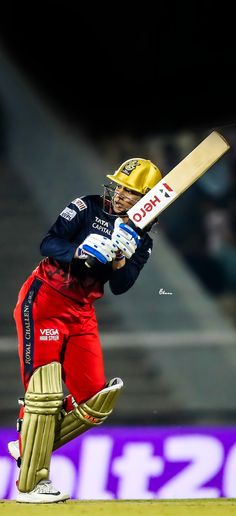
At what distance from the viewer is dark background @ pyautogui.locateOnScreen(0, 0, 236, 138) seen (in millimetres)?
4969

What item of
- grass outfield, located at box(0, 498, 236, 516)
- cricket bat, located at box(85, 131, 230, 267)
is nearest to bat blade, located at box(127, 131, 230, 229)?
cricket bat, located at box(85, 131, 230, 267)

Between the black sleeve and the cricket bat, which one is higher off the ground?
the cricket bat

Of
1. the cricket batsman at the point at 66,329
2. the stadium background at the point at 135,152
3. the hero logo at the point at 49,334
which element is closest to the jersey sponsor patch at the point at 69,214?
the cricket batsman at the point at 66,329

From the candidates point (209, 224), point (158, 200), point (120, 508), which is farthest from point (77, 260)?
point (209, 224)

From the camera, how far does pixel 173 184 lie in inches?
154

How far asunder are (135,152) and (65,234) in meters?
1.00

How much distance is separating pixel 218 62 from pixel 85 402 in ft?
5.77

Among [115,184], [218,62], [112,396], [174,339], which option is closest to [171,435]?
[174,339]

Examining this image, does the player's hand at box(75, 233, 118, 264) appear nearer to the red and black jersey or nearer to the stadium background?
the red and black jersey

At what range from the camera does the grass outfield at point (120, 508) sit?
3.74 meters

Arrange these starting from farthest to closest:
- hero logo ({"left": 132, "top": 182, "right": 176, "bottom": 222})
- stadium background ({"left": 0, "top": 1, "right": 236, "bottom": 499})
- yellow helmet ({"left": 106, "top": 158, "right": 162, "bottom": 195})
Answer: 1. stadium background ({"left": 0, "top": 1, "right": 236, "bottom": 499})
2. yellow helmet ({"left": 106, "top": 158, "right": 162, "bottom": 195})
3. hero logo ({"left": 132, "top": 182, "right": 176, "bottom": 222})

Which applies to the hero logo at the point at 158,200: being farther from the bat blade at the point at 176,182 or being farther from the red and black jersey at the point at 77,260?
the red and black jersey at the point at 77,260

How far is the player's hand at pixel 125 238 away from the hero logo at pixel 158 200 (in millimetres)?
63

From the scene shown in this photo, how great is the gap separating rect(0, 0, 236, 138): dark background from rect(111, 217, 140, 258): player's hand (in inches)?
47.9
